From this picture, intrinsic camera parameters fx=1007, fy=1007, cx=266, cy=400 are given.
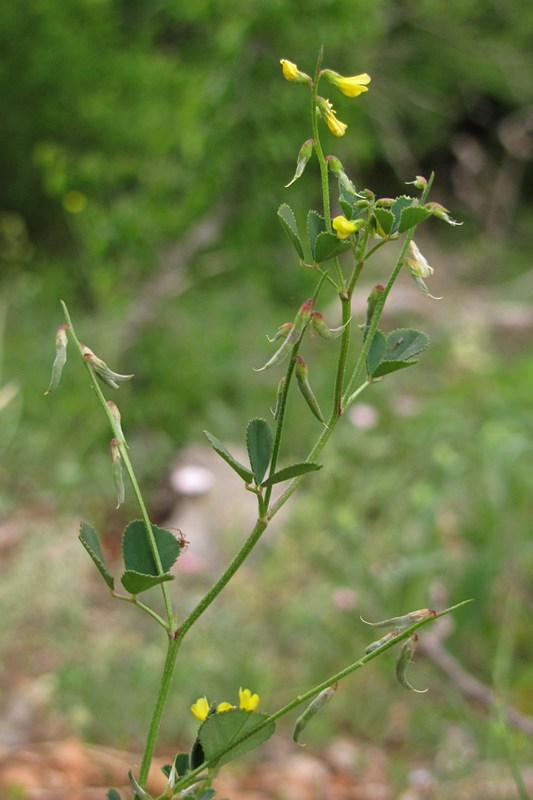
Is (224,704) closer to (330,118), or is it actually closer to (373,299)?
(373,299)

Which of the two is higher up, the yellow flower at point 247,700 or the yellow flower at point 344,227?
the yellow flower at point 344,227

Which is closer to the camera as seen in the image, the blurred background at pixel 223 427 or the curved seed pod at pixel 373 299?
the curved seed pod at pixel 373 299

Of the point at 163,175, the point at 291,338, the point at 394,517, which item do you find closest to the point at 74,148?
the point at 163,175

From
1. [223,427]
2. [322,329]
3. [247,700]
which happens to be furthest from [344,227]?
[223,427]

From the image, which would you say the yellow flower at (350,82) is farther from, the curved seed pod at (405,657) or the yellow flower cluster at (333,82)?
the curved seed pod at (405,657)

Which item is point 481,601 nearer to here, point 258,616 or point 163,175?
point 258,616

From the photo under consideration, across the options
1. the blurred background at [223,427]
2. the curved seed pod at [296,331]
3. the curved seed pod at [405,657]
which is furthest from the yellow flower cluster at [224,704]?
the blurred background at [223,427]

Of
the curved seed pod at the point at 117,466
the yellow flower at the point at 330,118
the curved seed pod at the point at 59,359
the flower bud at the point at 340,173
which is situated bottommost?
the curved seed pod at the point at 117,466
